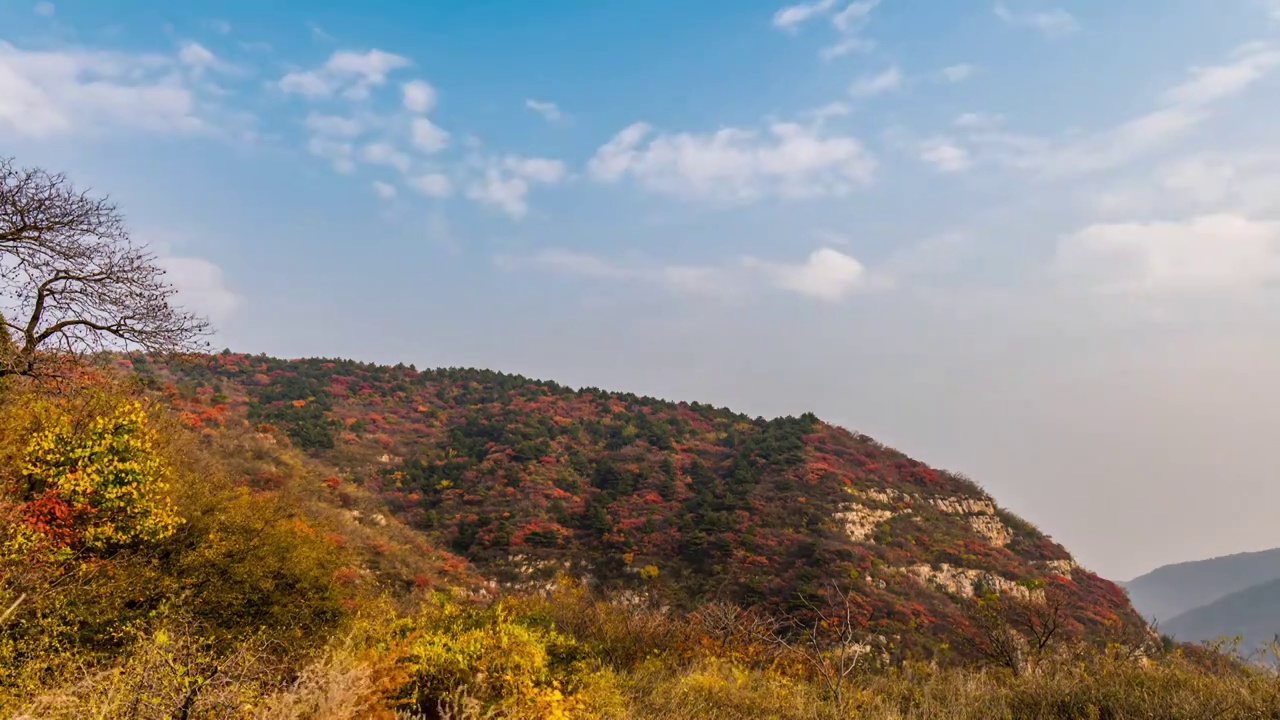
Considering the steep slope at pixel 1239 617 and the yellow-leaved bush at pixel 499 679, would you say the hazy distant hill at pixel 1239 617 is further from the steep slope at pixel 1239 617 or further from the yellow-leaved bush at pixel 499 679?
the yellow-leaved bush at pixel 499 679

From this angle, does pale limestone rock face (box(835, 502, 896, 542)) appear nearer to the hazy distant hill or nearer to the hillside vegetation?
the hillside vegetation

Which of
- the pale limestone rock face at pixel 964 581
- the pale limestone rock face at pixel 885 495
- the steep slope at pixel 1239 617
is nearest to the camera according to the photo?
the pale limestone rock face at pixel 964 581

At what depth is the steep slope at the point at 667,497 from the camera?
102 ft

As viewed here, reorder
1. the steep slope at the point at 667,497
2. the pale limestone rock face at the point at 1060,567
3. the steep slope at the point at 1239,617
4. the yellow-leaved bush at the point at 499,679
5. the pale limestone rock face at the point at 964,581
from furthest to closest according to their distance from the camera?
the steep slope at the point at 1239,617, the pale limestone rock face at the point at 1060,567, the steep slope at the point at 667,497, the pale limestone rock face at the point at 964,581, the yellow-leaved bush at the point at 499,679

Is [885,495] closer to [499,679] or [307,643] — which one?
[307,643]

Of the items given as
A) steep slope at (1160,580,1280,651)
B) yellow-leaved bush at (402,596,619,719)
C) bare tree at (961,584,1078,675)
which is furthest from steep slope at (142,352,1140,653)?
steep slope at (1160,580,1280,651)

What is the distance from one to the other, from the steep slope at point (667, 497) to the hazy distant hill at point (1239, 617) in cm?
13244

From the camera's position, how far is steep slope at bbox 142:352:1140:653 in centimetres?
3109

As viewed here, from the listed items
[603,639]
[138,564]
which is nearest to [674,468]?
[603,639]

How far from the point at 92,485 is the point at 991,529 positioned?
46.3 meters

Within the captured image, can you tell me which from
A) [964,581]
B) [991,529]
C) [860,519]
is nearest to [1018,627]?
[964,581]

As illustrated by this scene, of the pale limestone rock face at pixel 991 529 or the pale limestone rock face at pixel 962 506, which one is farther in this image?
the pale limestone rock face at pixel 962 506

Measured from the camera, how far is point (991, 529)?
3944cm

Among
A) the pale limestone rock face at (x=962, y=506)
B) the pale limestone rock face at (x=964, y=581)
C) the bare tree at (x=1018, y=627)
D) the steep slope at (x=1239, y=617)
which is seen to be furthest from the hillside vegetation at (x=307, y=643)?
the steep slope at (x=1239, y=617)
